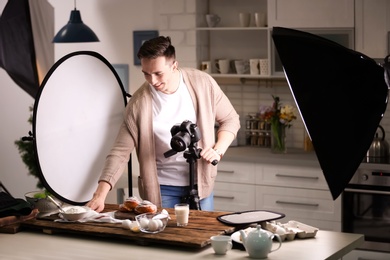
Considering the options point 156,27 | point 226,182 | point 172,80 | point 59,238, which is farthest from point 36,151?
point 156,27

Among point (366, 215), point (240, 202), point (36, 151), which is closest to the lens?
point (36, 151)

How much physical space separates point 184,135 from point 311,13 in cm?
236

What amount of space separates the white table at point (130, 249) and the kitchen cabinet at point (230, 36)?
9.40 ft

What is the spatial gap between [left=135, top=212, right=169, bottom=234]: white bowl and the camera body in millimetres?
386

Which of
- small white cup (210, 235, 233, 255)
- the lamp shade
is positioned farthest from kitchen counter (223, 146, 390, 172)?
small white cup (210, 235, 233, 255)

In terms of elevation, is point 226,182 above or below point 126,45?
below

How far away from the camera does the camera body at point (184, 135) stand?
3732 mm

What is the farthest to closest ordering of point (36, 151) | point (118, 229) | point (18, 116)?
point (18, 116) < point (36, 151) < point (118, 229)

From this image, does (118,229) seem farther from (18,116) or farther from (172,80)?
(18,116)

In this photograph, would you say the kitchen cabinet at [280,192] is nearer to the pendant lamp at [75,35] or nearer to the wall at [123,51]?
the wall at [123,51]

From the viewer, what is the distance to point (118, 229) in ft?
11.6

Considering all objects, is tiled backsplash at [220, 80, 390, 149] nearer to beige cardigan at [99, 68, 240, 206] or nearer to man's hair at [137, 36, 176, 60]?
beige cardigan at [99, 68, 240, 206]

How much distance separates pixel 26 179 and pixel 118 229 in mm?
3466

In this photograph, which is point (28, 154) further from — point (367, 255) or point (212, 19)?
point (367, 255)
